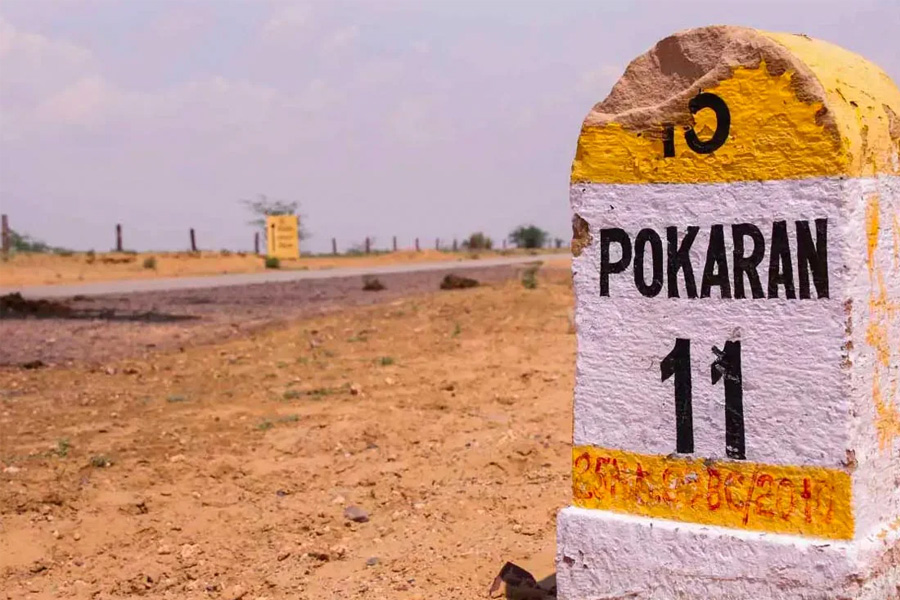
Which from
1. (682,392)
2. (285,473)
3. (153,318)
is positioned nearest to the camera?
(682,392)

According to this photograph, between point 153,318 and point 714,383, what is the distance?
12297 mm

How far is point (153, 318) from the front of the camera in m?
14.6

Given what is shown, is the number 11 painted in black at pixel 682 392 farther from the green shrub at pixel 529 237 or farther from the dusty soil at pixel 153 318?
the green shrub at pixel 529 237

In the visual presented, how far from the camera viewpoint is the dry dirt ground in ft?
15.7

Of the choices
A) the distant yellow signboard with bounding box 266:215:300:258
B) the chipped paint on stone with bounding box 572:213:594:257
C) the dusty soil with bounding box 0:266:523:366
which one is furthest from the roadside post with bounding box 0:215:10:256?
the chipped paint on stone with bounding box 572:213:594:257

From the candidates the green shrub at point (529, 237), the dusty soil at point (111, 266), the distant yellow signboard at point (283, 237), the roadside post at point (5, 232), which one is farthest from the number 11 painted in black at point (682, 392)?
the green shrub at point (529, 237)

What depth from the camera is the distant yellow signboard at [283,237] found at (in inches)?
1850

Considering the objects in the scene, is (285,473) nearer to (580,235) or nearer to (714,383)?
(580,235)

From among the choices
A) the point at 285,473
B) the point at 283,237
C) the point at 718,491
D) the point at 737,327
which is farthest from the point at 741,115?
the point at 283,237

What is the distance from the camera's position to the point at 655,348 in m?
3.52

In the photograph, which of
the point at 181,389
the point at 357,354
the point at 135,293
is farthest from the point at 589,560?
the point at 135,293

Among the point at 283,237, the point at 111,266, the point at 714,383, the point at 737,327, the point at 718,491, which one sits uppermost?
the point at 283,237

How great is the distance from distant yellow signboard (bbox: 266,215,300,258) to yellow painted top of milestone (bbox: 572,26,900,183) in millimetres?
44135

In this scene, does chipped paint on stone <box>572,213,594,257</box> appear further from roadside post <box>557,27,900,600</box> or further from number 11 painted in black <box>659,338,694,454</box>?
number 11 painted in black <box>659,338,694,454</box>
